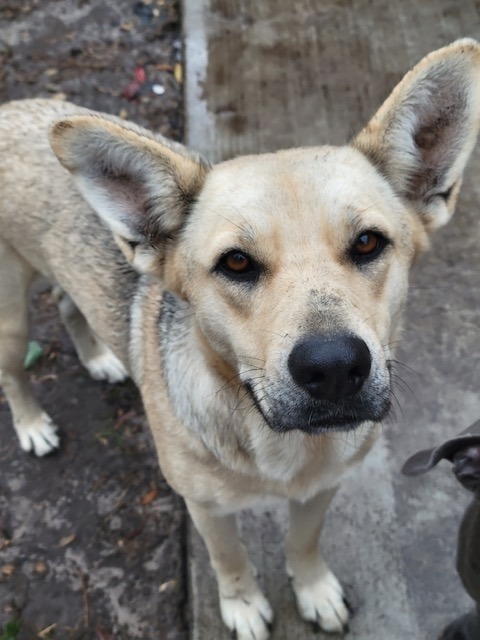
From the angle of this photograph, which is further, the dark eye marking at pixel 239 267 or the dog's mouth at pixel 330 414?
the dark eye marking at pixel 239 267

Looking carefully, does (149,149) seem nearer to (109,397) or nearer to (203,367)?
(203,367)

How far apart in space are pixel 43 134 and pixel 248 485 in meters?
1.97

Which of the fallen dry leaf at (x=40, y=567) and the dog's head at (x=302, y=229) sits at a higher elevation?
the dog's head at (x=302, y=229)

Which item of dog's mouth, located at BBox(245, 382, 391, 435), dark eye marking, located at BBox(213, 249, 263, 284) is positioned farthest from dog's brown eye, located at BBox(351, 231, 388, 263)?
dog's mouth, located at BBox(245, 382, 391, 435)

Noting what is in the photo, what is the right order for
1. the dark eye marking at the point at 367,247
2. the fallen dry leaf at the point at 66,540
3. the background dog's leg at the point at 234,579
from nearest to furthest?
the dark eye marking at the point at 367,247 < the background dog's leg at the point at 234,579 < the fallen dry leaf at the point at 66,540

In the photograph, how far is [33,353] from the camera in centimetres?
462

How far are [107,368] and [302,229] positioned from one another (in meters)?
2.48

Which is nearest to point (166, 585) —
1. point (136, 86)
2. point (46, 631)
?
point (46, 631)

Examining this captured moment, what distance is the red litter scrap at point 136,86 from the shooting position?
5.92 meters

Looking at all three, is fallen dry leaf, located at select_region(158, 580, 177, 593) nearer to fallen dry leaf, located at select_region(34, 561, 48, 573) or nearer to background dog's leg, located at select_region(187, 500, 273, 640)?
background dog's leg, located at select_region(187, 500, 273, 640)

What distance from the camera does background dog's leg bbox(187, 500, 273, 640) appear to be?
3.04m

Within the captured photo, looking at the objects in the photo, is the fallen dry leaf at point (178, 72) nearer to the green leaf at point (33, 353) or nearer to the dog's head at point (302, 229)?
the green leaf at point (33, 353)

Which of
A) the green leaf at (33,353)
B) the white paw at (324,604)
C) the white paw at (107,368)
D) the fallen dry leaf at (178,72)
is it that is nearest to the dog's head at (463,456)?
the white paw at (324,604)

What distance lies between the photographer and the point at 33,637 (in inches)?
138
